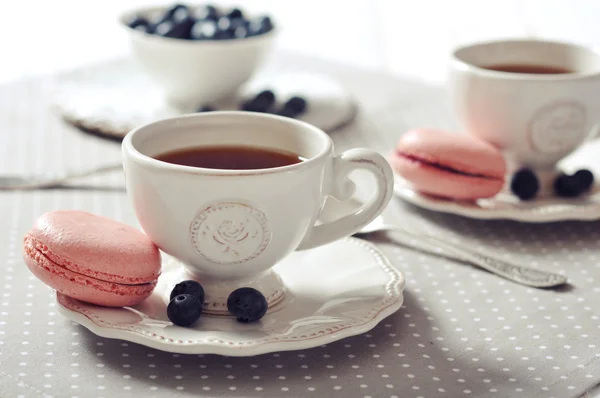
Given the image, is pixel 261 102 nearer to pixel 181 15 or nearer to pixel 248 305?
pixel 181 15

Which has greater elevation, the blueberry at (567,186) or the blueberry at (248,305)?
the blueberry at (567,186)

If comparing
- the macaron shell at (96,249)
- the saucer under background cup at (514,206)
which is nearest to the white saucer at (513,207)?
the saucer under background cup at (514,206)

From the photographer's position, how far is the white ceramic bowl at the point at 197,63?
1410mm

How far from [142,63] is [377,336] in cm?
84

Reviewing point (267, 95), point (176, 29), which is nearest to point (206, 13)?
point (176, 29)

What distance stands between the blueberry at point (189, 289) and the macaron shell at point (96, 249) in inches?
0.9

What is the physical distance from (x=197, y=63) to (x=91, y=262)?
74 cm

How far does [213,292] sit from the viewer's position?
0.81 meters

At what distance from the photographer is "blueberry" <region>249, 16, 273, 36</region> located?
4.87 ft

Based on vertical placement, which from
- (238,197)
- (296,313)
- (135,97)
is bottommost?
(135,97)

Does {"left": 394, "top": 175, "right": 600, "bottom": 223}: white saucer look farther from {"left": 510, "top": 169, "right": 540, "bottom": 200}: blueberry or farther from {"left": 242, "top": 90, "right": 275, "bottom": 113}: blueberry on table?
{"left": 242, "top": 90, "right": 275, "bottom": 113}: blueberry on table

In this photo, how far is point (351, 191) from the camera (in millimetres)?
841

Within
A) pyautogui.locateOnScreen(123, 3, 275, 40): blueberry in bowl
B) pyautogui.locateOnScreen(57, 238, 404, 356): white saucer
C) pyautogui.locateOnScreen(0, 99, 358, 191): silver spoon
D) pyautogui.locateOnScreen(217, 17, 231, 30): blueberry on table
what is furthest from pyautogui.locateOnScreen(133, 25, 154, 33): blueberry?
pyautogui.locateOnScreen(57, 238, 404, 356): white saucer

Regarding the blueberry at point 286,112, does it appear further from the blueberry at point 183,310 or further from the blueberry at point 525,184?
the blueberry at point 183,310
